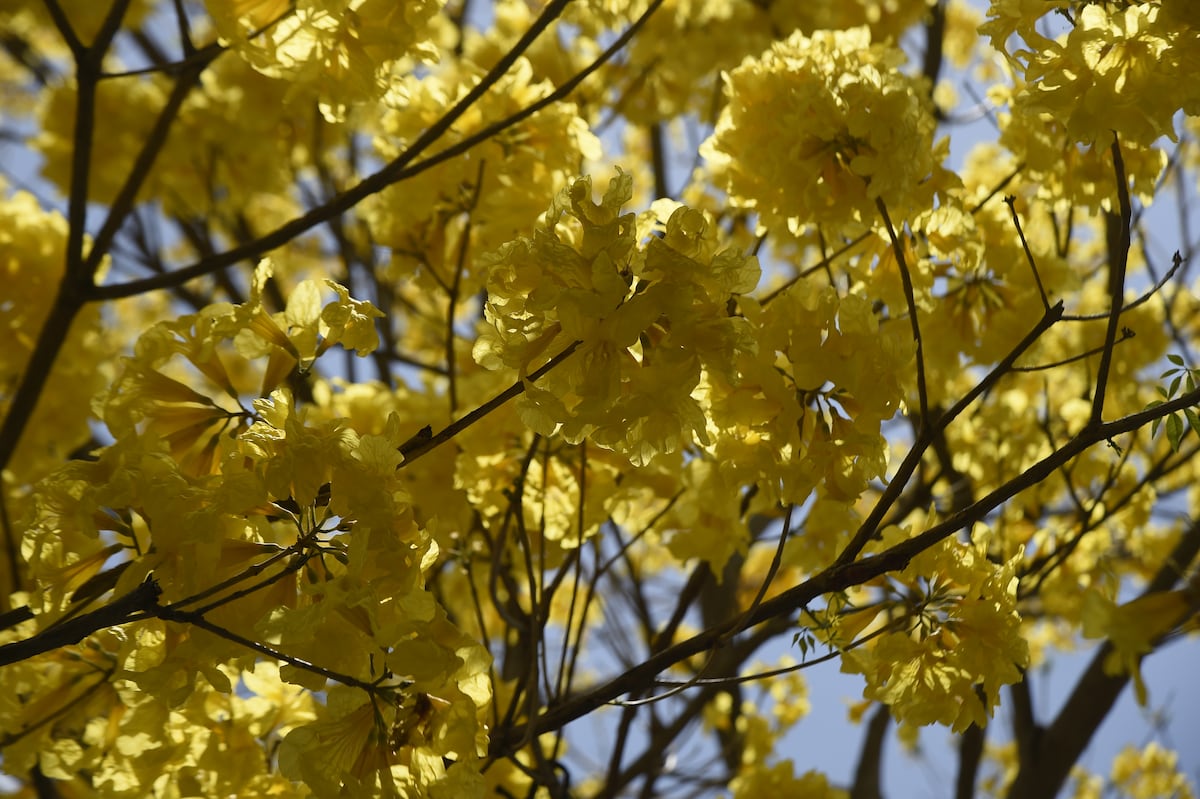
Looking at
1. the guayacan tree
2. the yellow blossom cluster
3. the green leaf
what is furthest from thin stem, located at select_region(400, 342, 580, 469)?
the green leaf

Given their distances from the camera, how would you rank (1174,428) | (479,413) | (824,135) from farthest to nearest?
(824,135) < (1174,428) < (479,413)

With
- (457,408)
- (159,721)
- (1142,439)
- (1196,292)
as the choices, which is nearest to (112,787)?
(159,721)

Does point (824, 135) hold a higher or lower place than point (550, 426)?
higher

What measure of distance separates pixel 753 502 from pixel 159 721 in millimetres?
942

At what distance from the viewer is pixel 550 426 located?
110 centimetres

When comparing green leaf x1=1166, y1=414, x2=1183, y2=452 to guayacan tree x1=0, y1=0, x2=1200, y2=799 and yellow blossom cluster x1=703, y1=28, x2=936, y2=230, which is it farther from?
yellow blossom cluster x1=703, y1=28, x2=936, y2=230

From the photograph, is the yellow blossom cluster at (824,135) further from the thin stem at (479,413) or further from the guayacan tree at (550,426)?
the thin stem at (479,413)

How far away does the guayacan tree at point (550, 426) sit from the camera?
1066mm

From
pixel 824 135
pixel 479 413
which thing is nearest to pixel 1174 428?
pixel 824 135

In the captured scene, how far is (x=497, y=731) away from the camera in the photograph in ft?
5.02

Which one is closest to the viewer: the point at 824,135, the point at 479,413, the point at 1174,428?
the point at 479,413

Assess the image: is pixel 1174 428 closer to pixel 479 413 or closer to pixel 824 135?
pixel 824 135

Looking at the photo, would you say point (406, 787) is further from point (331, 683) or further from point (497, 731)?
point (497, 731)

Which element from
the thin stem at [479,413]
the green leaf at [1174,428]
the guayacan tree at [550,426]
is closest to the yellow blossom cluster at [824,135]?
the guayacan tree at [550,426]
